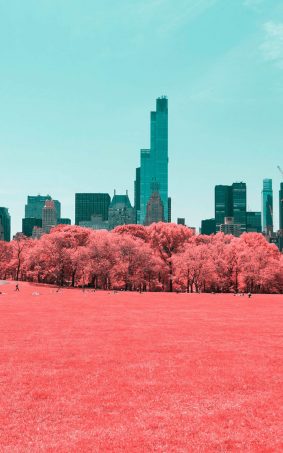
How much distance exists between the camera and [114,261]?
111438mm

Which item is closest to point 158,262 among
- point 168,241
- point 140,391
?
point 168,241

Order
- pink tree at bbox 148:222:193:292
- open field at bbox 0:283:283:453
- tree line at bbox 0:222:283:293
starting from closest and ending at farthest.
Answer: open field at bbox 0:283:283:453, tree line at bbox 0:222:283:293, pink tree at bbox 148:222:193:292

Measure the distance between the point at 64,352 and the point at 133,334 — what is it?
26.7 ft

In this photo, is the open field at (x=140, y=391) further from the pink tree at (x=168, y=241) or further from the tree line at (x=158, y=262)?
the pink tree at (x=168, y=241)

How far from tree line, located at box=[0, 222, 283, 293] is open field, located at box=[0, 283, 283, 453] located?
7643 centimetres

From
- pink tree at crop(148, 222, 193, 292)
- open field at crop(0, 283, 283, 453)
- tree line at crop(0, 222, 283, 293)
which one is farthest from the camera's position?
pink tree at crop(148, 222, 193, 292)

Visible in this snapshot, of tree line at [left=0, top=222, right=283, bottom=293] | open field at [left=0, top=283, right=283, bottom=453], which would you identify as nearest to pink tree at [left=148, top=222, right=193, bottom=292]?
tree line at [left=0, top=222, right=283, bottom=293]

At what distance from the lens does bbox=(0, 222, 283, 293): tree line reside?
110 metres

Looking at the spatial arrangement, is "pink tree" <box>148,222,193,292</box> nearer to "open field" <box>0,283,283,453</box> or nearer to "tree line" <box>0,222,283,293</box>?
"tree line" <box>0,222,283,293</box>

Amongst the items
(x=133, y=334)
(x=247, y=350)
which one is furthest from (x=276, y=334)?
(x=133, y=334)

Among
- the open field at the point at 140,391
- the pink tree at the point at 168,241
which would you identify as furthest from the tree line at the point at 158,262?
the open field at the point at 140,391

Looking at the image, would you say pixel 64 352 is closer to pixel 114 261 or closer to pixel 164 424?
pixel 164 424

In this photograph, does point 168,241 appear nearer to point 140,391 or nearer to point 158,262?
point 158,262

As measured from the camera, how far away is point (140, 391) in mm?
17875
